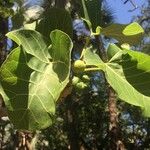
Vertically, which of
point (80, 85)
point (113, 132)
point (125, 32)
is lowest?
point (113, 132)

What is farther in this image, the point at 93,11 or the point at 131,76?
the point at 93,11

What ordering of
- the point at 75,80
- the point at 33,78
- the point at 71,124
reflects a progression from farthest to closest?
the point at 71,124 < the point at 75,80 < the point at 33,78

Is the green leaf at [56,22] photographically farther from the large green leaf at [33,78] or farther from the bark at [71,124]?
the bark at [71,124]

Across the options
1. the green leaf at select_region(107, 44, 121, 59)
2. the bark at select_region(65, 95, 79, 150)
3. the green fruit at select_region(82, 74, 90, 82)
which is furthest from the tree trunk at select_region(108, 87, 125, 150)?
the green leaf at select_region(107, 44, 121, 59)

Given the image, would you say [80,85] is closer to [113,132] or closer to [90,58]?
[90,58]

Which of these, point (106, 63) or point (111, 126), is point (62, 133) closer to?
point (111, 126)

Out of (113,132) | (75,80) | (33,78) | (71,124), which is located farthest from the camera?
(71,124)

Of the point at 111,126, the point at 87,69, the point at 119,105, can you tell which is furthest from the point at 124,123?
the point at 87,69

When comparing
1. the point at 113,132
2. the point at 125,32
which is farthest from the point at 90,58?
the point at 113,132
